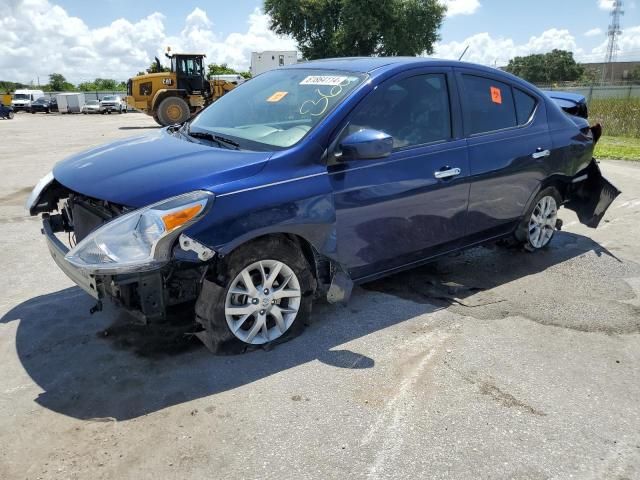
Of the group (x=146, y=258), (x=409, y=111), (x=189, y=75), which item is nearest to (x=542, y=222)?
(x=409, y=111)

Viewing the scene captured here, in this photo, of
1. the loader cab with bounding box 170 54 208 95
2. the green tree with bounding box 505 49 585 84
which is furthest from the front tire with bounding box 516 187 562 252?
the green tree with bounding box 505 49 585 84

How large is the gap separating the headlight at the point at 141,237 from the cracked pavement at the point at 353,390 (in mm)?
704

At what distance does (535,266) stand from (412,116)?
6.96ft

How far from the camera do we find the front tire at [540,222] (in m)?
5.11

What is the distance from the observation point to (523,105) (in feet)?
15.9

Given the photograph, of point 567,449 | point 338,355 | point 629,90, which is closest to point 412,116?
point 338,355

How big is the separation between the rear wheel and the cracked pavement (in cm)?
1919

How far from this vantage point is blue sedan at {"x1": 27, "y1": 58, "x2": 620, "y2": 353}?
2.99 metres

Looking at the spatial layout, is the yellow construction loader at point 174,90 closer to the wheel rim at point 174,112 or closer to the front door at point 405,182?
the wheel rim at point 174,112

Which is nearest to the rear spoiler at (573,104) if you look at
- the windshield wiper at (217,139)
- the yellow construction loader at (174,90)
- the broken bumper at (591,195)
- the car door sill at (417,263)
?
the broken bumper at (591,195)

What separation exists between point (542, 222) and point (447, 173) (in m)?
1.80

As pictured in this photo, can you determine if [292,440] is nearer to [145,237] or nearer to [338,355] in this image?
[338,355]

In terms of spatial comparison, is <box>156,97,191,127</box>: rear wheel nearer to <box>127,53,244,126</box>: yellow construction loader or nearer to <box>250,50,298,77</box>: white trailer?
<box>127,53,244,126</box>: yellow construction loader

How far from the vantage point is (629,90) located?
26172 mm
